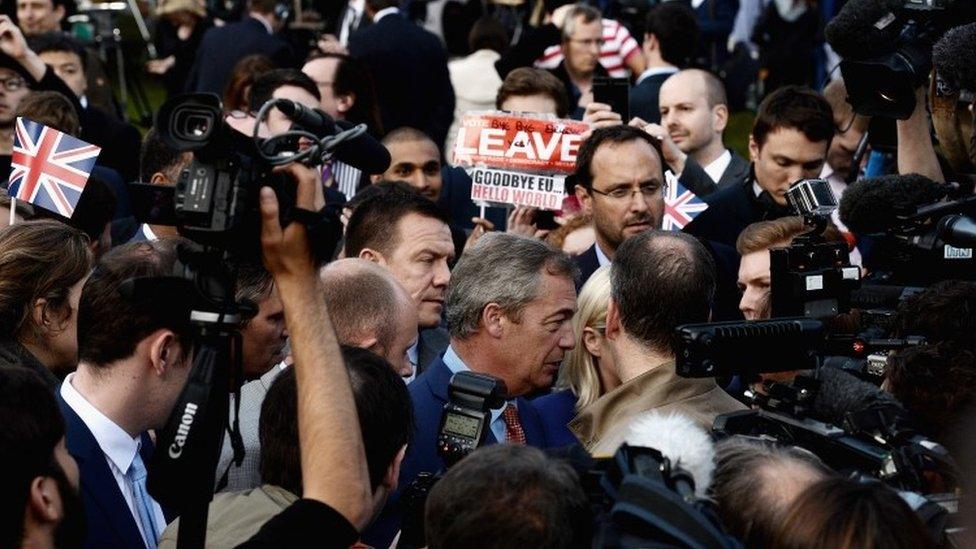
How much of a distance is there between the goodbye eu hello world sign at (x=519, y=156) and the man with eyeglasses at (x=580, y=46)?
11.5 ft

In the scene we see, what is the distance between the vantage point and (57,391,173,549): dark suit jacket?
3.84 meters

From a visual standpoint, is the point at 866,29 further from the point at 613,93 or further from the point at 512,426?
the point at 613,93

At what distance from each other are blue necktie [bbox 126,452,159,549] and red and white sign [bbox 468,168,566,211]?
314cm

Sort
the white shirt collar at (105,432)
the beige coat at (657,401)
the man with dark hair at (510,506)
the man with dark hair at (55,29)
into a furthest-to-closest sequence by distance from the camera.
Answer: the man with dark hair at (55,29)
the beige coat at (657,401)
the white shirt collar at (105,432)
the man with dark hair at (510,506)

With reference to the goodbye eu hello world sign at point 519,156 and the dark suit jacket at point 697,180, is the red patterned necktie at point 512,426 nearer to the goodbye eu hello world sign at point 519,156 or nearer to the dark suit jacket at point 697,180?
the goodbye eu hello world sign at point 519,156

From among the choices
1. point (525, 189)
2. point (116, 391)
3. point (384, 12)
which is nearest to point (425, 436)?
point (116, 391)

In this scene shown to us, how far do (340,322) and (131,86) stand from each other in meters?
14.5

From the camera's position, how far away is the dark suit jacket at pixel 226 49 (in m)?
11.6

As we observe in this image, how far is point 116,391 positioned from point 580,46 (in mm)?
7195

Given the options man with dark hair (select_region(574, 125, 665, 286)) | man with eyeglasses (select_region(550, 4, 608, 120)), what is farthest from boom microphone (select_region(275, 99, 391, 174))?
man with eyeglasses (select_region(550, 4, 608, 120))

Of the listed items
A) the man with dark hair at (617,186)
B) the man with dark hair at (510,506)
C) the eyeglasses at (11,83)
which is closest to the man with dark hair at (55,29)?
the eyeglasses at (11,83)

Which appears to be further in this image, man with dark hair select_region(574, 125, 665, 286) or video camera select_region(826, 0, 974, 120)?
man with dark hair select_region(574, 125, 665, 286)

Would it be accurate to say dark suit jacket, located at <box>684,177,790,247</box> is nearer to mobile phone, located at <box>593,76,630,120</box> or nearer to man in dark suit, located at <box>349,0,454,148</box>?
mobile phone, located at <box>593,76,630,120</box>

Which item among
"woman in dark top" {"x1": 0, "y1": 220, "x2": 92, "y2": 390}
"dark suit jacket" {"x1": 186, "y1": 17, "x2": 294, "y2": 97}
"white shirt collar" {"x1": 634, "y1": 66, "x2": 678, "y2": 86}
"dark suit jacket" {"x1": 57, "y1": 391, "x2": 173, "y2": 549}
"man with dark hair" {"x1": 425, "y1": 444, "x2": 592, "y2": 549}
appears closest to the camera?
"man with dark hair" {"x1": 425, "y1": 444, "x2": 592, "y2": 549}
